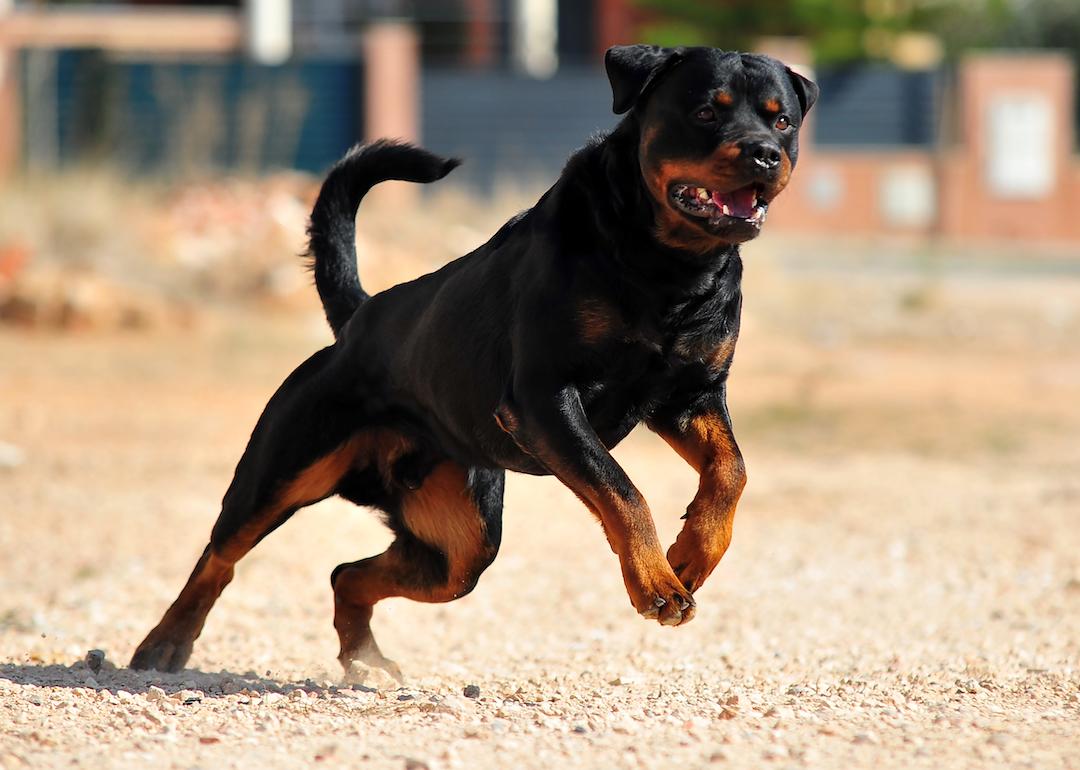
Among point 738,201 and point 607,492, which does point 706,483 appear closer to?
point 607,492

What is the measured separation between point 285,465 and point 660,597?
1413mm

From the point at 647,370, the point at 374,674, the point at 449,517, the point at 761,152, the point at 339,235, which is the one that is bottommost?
the point at 374,674

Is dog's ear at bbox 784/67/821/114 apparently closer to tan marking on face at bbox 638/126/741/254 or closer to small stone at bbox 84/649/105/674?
tan marking on face at bbox 638/126/741/254

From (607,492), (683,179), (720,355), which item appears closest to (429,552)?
(607,492)

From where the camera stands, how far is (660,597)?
4.11m

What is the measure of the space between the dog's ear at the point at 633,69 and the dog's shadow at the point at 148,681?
187cm

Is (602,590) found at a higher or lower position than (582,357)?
lower

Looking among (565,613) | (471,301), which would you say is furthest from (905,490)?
(471,301)

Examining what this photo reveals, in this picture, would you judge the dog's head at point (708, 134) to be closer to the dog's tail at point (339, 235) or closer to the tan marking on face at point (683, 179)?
the tan marking on face at point (683, 179)

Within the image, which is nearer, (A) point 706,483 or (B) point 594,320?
(B) point 594,320

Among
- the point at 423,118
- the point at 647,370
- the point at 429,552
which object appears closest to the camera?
the point at 647,370

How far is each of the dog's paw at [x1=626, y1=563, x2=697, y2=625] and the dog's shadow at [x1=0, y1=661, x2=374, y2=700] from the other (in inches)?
42.3

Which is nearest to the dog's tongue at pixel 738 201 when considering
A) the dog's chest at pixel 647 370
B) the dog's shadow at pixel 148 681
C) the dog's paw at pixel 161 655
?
the dog's chest at pixel 647 370

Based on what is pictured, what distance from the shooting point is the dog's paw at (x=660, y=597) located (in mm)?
4113
